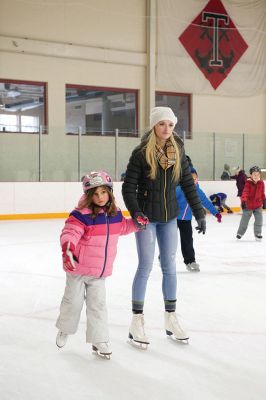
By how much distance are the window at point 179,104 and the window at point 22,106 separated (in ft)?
9.12

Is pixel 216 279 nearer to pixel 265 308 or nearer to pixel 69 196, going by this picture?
pixel 265 308

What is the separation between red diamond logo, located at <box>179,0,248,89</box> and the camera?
1409 cm

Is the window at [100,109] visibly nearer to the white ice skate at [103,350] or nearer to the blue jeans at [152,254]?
the blue jeans at [152,254]

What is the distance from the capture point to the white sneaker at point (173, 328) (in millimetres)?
2988

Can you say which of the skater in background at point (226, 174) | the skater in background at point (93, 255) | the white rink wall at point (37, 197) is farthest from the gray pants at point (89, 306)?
the skater in background at point (226, 174)

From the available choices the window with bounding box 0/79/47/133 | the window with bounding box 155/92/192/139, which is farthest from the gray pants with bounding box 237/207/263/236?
the window with bounding box 155/92/192/139

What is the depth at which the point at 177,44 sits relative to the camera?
13.9 meters

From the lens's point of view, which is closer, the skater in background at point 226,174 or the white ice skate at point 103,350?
the white ice skate at point 103,350

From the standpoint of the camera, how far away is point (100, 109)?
521 inches

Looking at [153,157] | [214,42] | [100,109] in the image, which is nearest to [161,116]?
[153,157]

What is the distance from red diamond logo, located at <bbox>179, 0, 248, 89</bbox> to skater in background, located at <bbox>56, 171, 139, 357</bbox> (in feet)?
38.8

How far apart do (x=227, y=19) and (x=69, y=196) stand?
249 inches

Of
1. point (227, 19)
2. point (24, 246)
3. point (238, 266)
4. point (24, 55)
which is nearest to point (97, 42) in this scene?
point (24, 55)

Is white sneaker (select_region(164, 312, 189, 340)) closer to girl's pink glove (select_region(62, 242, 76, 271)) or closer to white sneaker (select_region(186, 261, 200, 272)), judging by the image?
girl's pink glove (select_region(62, 242, 76, 271))
